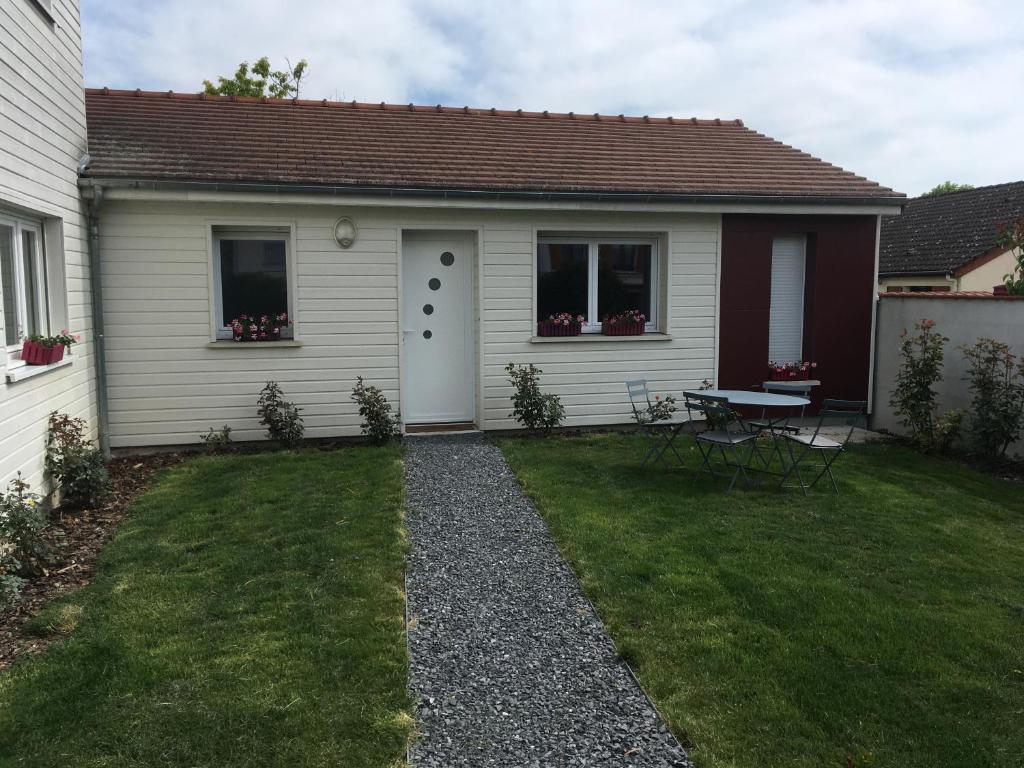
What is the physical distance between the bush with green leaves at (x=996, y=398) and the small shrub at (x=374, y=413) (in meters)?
6.87

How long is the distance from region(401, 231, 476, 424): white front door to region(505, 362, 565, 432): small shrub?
686mm

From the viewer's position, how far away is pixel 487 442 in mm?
9664

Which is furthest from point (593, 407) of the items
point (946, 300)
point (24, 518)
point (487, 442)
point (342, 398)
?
point (24, 518)

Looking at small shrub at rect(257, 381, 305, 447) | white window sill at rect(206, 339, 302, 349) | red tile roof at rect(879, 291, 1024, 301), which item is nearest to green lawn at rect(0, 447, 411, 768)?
small shrub at rect(257, 381, 305, 447)

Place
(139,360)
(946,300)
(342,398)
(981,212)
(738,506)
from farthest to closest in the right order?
(981,212), (946,300), (342,398), (139,360), (738,506)

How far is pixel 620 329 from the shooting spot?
34.7 feet

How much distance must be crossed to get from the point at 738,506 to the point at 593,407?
11.7ft

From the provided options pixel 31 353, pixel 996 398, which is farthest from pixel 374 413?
pixel 996 398

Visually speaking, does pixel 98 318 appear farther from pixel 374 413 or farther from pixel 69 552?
pixel 69 552

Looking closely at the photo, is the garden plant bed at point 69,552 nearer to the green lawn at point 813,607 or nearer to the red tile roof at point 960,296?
the green lawn at point 813,607

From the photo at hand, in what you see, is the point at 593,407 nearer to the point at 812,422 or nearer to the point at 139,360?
the point at 812,422

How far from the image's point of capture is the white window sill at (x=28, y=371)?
19.9ft

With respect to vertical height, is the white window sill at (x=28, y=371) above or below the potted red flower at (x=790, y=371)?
above

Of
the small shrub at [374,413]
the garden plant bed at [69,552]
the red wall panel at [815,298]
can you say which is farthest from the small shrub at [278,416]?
the red wall panel at [815,298]
